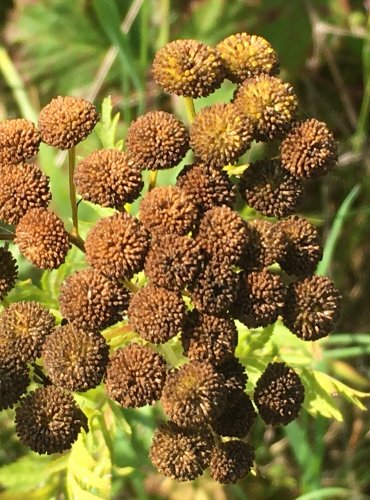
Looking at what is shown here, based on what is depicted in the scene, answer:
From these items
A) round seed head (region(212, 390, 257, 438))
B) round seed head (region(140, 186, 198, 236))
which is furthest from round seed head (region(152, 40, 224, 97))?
round seed head (region(212, 390, 257, 438))

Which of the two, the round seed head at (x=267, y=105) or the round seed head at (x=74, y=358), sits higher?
the round seed head at (x=267, y=105)

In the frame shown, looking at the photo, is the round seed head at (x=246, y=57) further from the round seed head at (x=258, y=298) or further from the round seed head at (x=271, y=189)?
the round seed head at (x=258, y=298)

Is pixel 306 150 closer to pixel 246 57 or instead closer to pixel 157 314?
pixel 246 57

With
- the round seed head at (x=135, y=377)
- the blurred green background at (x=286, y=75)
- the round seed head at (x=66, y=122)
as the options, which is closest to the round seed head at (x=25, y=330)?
the round seed head at (x=135, y=377)

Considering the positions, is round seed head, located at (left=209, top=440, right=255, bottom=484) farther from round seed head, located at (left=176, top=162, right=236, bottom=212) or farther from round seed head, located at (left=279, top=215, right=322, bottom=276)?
round seed head, located at (left=176, top=162, right=236, bottom=212)

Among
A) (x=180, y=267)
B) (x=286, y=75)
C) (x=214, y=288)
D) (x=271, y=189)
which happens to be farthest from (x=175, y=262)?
(x=286, y=75)

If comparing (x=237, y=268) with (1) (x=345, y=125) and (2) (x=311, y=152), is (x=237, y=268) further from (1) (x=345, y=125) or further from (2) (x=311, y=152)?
(1) (x=345, y=125)
